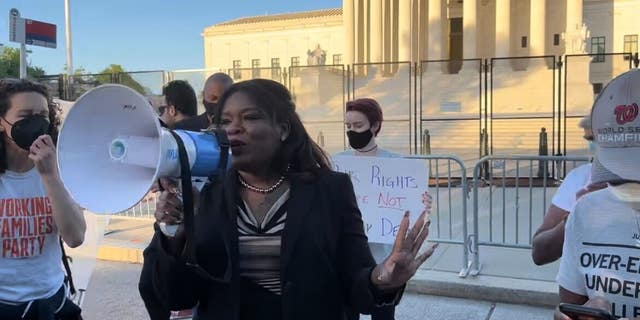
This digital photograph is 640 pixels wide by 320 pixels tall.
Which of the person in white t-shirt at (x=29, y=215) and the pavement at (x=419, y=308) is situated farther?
the pavement at (x=419, y=308)

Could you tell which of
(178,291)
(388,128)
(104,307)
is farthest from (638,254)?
(388,128)

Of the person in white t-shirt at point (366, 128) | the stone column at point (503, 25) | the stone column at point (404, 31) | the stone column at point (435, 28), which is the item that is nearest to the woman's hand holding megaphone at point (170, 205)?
the person in white t-shirt at point (366, 128)

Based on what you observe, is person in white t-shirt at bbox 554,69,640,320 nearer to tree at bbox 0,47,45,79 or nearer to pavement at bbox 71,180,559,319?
pavement at bbox 71,180,559,319

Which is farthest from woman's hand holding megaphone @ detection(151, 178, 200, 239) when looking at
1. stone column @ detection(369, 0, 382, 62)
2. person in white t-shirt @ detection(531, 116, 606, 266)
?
stone column @ detection(369, 0, 382, 62)

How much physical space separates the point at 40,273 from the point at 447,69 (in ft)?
96.9

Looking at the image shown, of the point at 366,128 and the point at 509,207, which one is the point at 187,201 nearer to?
the point at 366,128

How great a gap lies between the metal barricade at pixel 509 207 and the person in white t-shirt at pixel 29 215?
4.50 meters

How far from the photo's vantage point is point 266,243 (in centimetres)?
180

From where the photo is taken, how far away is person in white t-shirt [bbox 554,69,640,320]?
58.3 inches

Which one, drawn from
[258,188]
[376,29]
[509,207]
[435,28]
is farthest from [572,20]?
[258,188]

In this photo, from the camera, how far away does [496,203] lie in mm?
10602

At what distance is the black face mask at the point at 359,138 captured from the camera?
14.1ft

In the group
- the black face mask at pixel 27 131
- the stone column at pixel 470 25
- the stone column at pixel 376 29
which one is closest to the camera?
the black face mask at pixel 27 131

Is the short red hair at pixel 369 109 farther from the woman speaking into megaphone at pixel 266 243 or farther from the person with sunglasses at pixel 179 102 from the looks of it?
the woman speaking into megaphone at pixel 266 243
